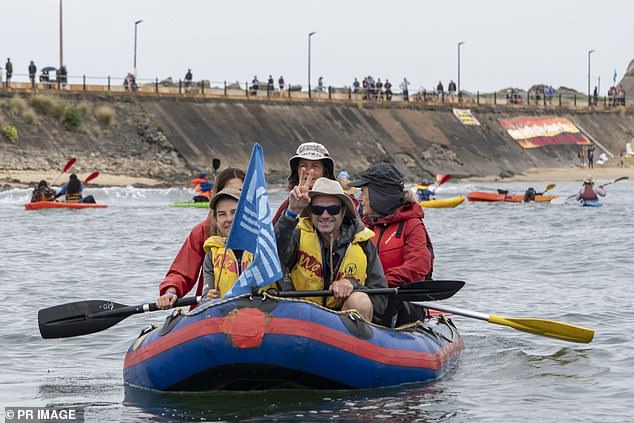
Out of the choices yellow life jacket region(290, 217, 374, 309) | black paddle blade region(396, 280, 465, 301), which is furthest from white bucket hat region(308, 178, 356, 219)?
black paddle blade region(396, 280, 465, 301)

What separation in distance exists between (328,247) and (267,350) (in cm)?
90

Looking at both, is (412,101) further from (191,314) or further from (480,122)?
(191,314)

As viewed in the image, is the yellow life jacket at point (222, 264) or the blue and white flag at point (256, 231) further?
the yellow life jacket at point (222, 264)

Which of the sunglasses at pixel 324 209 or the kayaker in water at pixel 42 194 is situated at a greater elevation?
the sunglasses at pixel 324 209

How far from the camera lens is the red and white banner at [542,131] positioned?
6862 centimetres

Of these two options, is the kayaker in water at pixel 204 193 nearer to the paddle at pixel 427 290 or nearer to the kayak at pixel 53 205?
the kayak at pixel 53 205

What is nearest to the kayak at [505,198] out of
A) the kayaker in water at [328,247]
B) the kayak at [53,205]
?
the kayak at [53,205]

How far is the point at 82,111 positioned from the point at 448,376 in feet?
137

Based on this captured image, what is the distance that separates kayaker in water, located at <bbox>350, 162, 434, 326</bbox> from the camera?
31.4ft

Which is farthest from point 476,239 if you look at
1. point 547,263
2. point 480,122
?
point 480,122

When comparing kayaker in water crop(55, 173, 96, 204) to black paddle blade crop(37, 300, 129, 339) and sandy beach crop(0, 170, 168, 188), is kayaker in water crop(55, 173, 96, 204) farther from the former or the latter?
black paddle blade crop(37, 300, 129, 339)

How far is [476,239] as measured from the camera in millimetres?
24578

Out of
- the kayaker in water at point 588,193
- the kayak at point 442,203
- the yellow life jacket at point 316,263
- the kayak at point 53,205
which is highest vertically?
the yellow life jacket at point 316,263

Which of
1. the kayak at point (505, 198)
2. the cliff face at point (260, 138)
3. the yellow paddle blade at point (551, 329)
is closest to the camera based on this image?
the yellow paddle blade at point (551, 329)
